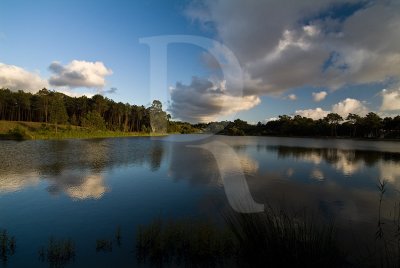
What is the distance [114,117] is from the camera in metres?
153

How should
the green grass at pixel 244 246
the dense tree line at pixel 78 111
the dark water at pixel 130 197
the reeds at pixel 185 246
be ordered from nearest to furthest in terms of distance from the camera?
the green grass at pixel 244 246
the reeds at pixel 185 246
the dark water at pixel 130 197
the dense tree line at pixel 78 111

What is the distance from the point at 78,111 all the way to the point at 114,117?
19.2m

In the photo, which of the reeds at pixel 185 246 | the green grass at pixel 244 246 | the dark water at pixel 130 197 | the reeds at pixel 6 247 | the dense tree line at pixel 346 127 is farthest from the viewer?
the dense tree line at pixel 346 127

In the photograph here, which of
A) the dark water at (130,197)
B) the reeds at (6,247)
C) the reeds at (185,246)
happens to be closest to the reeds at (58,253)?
the dark water at (130,197)

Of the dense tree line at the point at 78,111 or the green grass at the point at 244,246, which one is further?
the dense tree line at the point at 78,111

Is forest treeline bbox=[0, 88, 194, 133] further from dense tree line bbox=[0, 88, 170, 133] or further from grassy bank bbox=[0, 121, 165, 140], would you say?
grassy bank bbox=[0, 121, 165, 140]

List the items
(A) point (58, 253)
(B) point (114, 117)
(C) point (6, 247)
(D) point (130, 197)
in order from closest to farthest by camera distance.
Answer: (A) point (58, 253) < (C) point (6, 247) < (D) point (130, 197) < (B) point (114, 117)

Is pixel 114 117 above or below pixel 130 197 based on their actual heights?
above

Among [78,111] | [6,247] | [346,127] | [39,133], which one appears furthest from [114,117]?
[6,247]

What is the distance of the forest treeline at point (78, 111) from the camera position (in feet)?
349

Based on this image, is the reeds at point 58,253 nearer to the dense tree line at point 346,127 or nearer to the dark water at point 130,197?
the dark water at point 130,197

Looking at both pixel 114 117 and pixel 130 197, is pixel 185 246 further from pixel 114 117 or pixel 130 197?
pixel 114 117

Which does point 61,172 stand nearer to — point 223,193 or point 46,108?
point 223,193

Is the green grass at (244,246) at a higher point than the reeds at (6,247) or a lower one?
higher
